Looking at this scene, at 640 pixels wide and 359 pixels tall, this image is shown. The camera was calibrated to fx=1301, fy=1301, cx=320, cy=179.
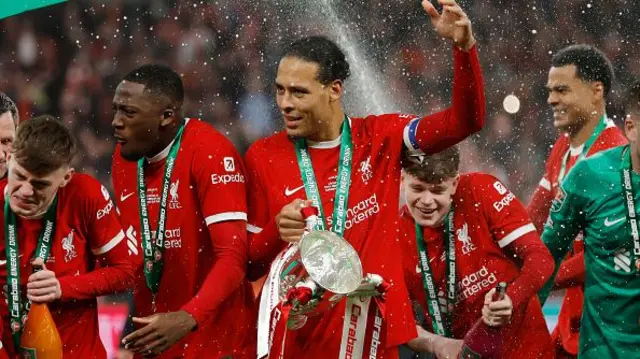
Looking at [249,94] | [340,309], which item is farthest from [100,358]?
[249,94]

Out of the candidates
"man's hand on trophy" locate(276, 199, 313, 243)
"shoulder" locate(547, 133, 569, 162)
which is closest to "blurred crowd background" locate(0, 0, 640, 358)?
"shoulder" locate(547, 133, 569, 162)

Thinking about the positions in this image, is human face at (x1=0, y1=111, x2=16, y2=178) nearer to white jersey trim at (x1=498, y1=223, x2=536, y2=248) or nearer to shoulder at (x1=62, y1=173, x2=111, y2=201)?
shoulder at (x1=62, y1=173, x2=111, y2=201)

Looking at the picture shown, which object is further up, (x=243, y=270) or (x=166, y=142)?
(x=166, y=142)

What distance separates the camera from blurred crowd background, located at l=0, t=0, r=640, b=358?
411 inches

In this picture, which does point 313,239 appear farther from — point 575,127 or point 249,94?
point 249,94

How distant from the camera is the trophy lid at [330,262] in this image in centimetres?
410

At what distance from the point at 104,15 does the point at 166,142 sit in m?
6.35

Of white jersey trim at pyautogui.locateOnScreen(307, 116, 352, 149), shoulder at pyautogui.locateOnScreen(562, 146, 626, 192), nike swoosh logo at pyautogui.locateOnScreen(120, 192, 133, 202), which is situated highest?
white jersey trim at pyautogui.locateOnScreen(307, 116, 352, 149)

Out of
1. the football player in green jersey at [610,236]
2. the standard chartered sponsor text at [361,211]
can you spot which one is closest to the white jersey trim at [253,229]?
the standard chartered sponsor text at [361,211]

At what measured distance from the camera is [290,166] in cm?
482

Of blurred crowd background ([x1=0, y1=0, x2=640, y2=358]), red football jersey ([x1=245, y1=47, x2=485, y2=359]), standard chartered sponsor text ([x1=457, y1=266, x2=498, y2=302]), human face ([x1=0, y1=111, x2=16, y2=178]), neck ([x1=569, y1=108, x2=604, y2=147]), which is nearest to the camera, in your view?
red football jersey ([x1=245, y1=47, x2=485, y2=359])

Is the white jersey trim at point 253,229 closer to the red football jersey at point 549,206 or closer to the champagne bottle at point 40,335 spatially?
the champagne bottle at point 40,335

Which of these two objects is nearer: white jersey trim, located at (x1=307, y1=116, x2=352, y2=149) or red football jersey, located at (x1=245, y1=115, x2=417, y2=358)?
red football jersey, located at (x1=245, y1=115, x2=417, y2=358)

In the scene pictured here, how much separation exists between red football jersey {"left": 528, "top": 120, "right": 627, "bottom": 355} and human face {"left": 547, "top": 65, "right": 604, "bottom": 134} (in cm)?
11
